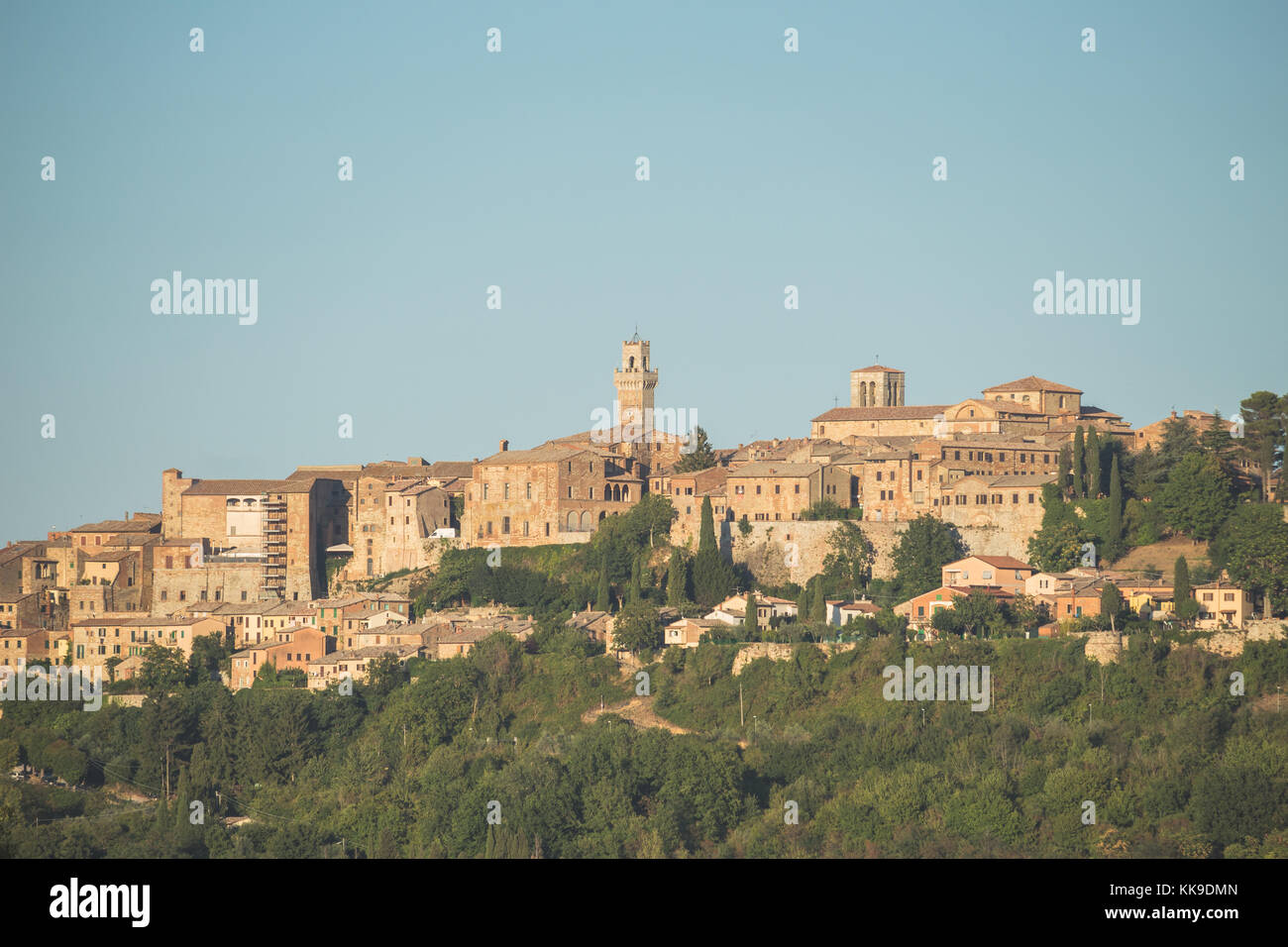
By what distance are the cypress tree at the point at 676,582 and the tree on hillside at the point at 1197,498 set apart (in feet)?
44.4

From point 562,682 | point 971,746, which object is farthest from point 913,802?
point 562,682

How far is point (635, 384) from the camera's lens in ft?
243

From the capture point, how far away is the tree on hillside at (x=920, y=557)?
169ft

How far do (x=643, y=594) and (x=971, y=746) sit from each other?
11.6 metres

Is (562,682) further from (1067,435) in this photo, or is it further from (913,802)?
(1067,435)

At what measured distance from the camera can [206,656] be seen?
181 ft

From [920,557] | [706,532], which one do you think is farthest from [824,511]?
[706,532]

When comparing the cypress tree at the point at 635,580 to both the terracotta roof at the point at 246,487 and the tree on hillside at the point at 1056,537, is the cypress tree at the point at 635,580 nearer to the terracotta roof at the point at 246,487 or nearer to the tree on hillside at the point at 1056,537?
the tree on hillside at the point at 1056,537

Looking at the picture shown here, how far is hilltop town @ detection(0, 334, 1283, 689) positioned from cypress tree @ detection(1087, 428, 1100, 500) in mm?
86

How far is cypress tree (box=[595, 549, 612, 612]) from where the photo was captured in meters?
52.4
